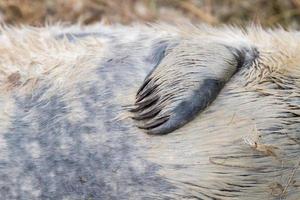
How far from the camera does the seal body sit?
3.29 ft

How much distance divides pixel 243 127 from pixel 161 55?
18 centimetres

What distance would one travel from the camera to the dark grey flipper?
3.39 ft

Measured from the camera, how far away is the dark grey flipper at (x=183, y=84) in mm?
1032

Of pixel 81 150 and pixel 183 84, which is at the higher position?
pixel 183 84

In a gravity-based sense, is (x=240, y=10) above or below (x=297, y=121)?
below

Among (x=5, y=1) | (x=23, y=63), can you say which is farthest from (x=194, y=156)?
(x=5, y=1)

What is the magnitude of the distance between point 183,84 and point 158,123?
6cm

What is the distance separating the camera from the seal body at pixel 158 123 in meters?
1.00

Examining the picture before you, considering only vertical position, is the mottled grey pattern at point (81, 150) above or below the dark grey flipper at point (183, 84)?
below

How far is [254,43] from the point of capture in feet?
3.78

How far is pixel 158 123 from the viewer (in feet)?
3.39

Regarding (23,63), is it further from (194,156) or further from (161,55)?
(194,156)

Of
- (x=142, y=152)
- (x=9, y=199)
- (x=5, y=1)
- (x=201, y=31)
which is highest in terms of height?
(x=201, y=31)

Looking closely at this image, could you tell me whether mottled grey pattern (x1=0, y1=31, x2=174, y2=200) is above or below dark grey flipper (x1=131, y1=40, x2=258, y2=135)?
below
